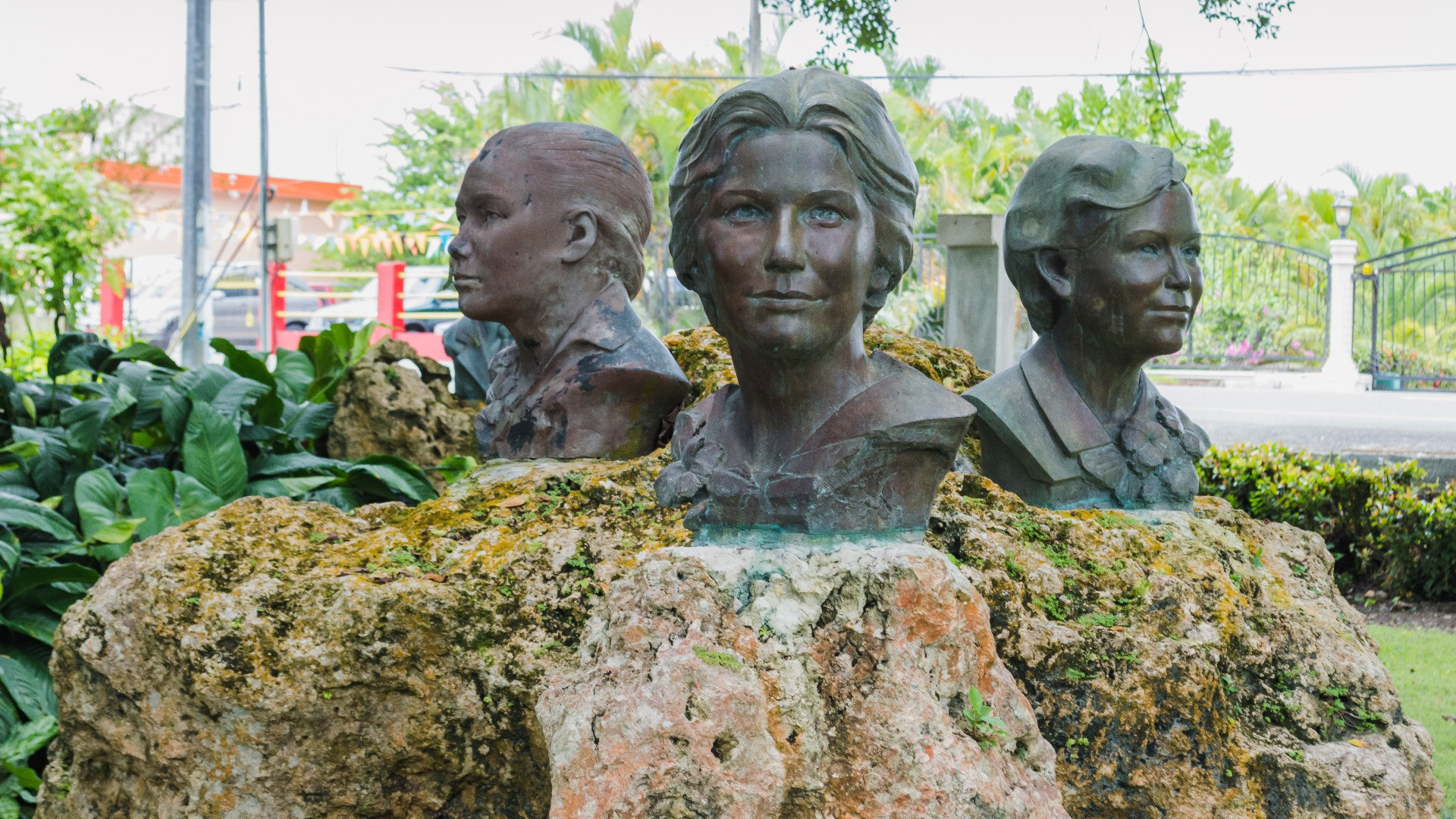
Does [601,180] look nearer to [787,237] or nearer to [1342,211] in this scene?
[787,237]

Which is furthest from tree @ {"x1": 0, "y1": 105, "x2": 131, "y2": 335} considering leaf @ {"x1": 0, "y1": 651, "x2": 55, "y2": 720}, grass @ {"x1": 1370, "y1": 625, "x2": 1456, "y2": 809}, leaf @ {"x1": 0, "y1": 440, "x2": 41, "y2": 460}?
grass @ {"x1": 1370, "y1": 625, "x2": 1456, "y2": 809}

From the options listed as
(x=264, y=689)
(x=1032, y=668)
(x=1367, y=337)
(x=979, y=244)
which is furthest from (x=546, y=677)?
(x=1367, y=337)

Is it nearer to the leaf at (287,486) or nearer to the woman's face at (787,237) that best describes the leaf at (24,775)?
the leaf at (287,486)

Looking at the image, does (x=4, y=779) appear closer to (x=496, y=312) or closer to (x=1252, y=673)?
(x=496, y=312)

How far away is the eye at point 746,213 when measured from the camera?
246 cm

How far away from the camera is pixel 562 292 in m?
4.16

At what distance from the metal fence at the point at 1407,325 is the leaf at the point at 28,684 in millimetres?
14329

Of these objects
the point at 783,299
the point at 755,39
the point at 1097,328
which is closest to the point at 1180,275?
the point at 1097,328

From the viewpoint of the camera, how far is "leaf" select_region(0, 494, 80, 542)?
401cm

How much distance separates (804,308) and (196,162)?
8325 millimetres

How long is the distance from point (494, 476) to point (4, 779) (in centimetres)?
163

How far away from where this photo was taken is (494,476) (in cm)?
365

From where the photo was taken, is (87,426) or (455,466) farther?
(455,466)

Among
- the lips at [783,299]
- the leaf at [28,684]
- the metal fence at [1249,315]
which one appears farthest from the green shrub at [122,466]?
the metal fence at [1249,315]
